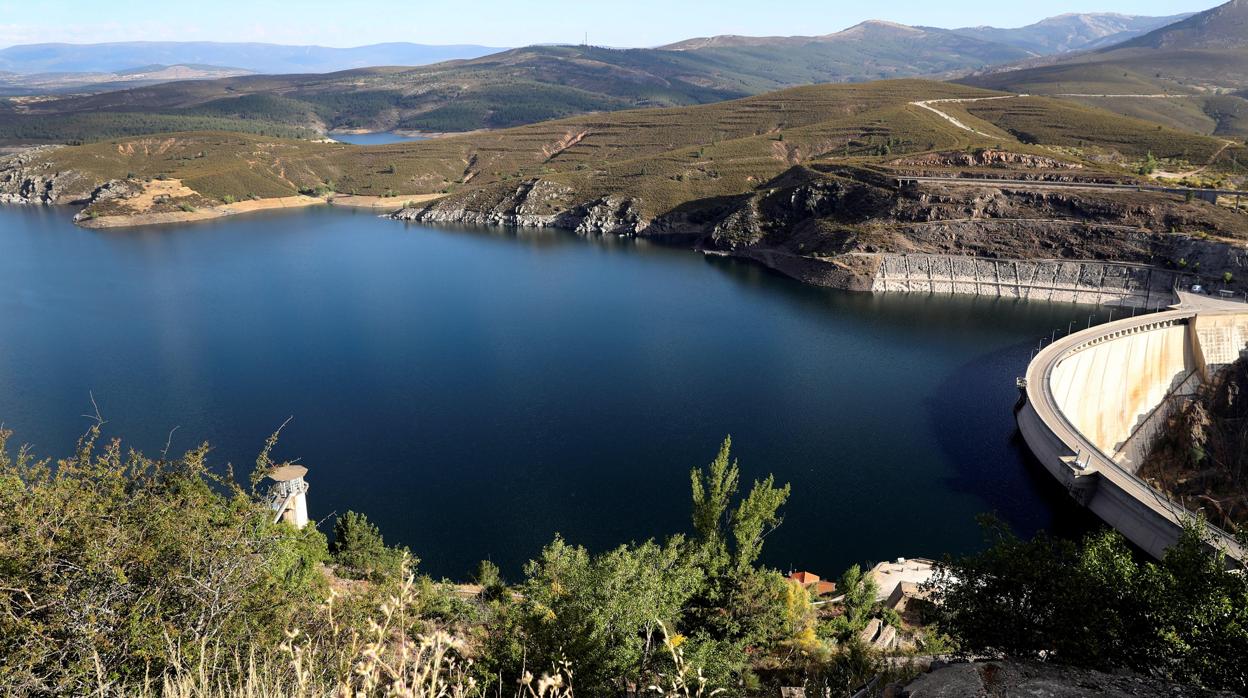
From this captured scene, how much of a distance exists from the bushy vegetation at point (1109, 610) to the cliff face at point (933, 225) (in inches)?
3029

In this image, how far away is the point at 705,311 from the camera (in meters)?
81.8

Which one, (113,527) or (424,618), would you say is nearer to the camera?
(113,527)

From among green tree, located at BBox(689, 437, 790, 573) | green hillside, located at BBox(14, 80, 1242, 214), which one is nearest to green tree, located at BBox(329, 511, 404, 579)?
green tree, located at BBox(689, 437, 790, 573)

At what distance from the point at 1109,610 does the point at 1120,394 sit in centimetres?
5186

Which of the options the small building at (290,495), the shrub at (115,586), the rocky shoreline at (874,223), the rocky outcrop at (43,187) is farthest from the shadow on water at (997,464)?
the rocky outcrop at (43,187)

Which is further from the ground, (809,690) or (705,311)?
(809,690)

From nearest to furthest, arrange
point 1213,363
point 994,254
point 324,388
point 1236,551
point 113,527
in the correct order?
point 113,527, point 1236,551, point 324,388, point 1213,363, point 994,254

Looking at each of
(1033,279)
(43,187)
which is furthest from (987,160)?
(43,187)

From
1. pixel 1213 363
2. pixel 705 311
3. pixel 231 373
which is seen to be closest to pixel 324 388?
pixel 231 373

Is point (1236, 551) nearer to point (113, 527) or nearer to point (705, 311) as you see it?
point (113, 527)

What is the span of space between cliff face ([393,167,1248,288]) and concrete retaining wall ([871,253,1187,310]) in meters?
1.68

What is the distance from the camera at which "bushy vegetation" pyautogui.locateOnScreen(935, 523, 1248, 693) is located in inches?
556

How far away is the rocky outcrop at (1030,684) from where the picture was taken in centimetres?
1236

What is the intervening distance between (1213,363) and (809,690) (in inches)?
2598
